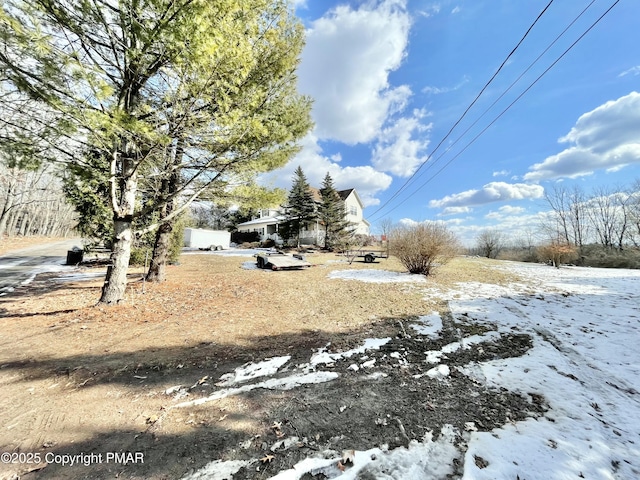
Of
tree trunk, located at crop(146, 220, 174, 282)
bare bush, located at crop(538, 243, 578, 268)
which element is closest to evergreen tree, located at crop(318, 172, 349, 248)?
bare bush, located at crop(538, 243, 578, 268)

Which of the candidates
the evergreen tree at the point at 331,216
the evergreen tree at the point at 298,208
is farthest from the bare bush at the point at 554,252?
the evergreen tree at the point at 298,208

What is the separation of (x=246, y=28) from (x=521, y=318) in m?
9.41

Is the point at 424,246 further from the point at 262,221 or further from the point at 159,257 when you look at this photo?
the point at 262,221

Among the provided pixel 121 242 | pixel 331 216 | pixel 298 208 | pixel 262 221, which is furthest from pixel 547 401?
pixel 262 221

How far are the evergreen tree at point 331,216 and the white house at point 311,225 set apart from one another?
227 cm

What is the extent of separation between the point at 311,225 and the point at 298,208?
14.0ft

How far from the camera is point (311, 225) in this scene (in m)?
30.6

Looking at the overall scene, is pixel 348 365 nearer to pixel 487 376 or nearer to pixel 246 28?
pixel 487 376

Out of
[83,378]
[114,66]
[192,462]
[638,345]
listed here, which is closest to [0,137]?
[114,66]

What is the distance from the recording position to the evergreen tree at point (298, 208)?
1052 inches

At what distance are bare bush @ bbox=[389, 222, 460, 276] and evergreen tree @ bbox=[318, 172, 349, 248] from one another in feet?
45.1

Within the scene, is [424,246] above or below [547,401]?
above

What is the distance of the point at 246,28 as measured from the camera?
5.82m

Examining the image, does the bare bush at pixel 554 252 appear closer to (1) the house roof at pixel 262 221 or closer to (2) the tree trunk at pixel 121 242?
(2) the tree trunk at pixel 121 242
